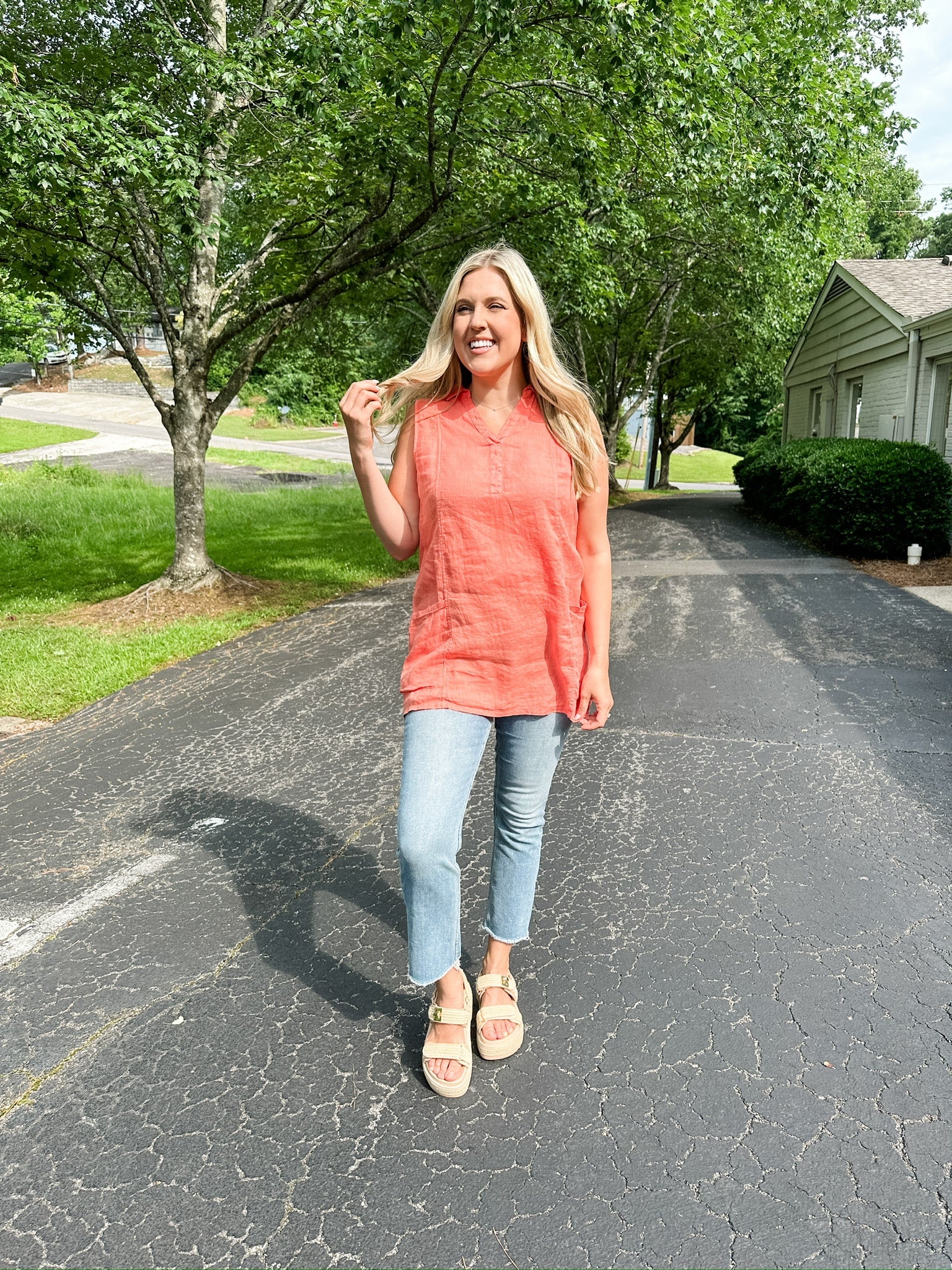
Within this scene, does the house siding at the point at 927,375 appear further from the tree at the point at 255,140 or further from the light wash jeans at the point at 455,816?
the light wash jeans at the point at 455,816

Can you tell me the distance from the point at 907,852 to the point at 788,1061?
153 cm

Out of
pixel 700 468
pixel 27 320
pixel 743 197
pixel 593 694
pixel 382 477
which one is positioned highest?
pixel 743 197

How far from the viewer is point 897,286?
51.3ft

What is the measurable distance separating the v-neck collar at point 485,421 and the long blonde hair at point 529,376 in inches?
1.6

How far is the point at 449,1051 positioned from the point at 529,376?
1.77 m

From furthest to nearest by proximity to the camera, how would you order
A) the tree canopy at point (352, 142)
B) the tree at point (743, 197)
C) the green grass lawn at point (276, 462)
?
1. the green grass lawn at point (276, 462)
2. the tree at point (743, 197)
3. the tree canopy at point (352, 142)

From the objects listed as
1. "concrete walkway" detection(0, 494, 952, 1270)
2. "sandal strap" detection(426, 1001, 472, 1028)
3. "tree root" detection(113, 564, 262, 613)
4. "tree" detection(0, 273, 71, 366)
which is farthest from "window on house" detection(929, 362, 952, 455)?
"sandal strap" detection(426, 1001, 472, 1028)

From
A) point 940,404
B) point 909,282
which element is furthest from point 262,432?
point 940,404

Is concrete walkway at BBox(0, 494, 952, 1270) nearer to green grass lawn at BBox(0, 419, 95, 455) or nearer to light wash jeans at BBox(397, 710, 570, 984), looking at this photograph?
light wash jeans at BBox(397, 710, 570, 984)

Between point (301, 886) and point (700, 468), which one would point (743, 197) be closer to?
point (301, 886)

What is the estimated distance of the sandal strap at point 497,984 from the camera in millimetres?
2582

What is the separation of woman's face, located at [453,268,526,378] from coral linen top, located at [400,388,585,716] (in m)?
0.14

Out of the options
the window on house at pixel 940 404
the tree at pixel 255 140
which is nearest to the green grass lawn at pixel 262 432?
the window on house at pixel 940 404

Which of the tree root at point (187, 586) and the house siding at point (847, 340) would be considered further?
the house siding at point (847, 340)
